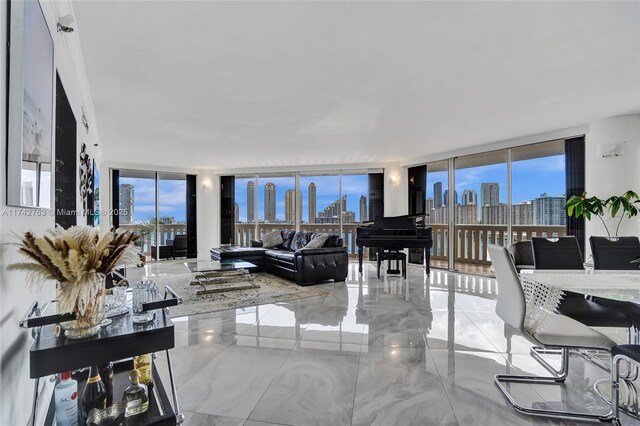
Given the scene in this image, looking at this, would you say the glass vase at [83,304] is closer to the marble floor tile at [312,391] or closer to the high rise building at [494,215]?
the marble floor tile at [312,391]

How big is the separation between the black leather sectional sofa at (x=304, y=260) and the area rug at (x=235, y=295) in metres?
0.23

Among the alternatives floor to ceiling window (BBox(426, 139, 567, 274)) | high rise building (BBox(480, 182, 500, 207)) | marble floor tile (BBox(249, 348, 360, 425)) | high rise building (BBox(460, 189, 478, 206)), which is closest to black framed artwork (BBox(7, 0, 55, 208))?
marble floor tile (BBox(249, 348, 360, 425))

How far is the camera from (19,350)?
3.76ft

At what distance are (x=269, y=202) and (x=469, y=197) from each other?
16.4ft

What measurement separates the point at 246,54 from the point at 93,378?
2.42 meters

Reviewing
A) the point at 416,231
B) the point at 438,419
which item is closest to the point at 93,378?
the point at 438,419

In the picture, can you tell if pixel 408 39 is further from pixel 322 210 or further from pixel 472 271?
pixel 322 210

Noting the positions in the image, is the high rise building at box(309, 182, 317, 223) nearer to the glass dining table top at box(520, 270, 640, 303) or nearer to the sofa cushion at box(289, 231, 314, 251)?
the sofa cushion at box(289, 231, 314, 251)

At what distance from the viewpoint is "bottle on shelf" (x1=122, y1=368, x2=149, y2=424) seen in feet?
4.22

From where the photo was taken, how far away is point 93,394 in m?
1.30

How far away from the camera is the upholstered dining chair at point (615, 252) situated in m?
3.02

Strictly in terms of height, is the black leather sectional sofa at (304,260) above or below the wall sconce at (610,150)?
below

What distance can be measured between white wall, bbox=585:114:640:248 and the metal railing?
38.0 inches

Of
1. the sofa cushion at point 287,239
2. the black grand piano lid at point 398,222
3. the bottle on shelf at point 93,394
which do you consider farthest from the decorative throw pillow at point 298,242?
the bottle on shelf at point 93,394
